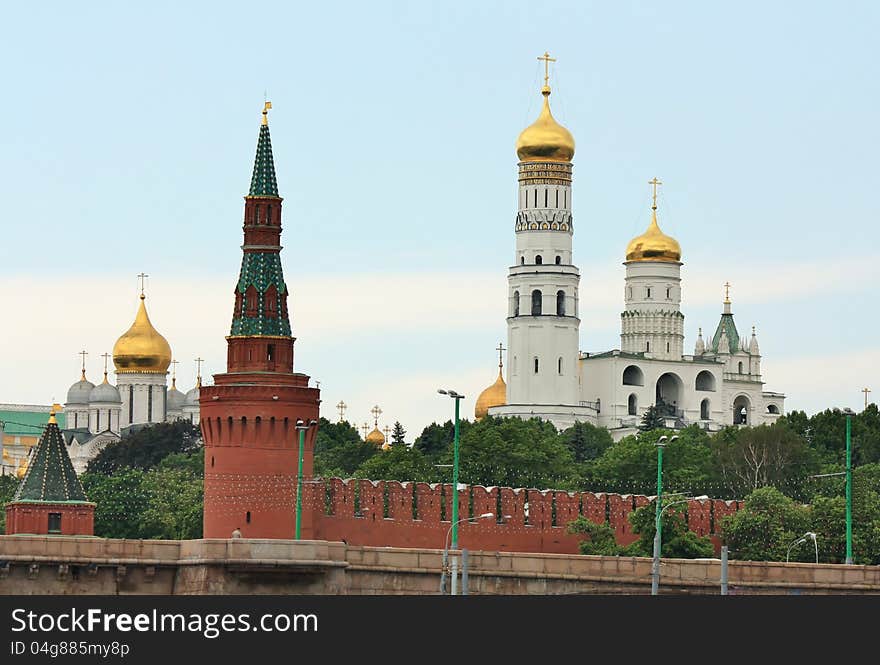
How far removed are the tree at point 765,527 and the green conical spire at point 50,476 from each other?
24943 mm

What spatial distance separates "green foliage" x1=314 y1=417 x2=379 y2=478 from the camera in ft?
525

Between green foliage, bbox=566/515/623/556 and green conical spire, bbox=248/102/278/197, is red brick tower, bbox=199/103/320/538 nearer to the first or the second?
green conical spire, bbox=248/102/278/197

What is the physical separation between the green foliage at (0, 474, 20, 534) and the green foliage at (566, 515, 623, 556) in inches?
1123

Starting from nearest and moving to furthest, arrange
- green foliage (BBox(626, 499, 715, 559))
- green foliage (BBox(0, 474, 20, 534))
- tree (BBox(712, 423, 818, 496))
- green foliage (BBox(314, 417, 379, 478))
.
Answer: green foliage (BBox(626, 499, 715, 559)), green foliage (BBox(0, 474, 20, 534)), tree (BBox(712, 423, 818, 496)), green foliage (BBox(314, 417, 379, 478))

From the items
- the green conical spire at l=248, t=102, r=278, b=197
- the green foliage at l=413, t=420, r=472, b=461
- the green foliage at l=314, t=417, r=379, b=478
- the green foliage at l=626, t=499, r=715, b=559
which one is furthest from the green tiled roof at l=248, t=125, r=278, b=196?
the green foliage at l=413, t=420, r=472, b=461

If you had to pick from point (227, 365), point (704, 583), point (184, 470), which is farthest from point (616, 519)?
point (184, 470)

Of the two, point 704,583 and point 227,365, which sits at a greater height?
point 227,365

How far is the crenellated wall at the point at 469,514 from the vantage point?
12288 cm

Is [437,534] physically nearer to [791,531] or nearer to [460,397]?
[791,531]

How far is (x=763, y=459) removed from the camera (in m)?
158

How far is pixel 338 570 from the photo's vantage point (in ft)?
291

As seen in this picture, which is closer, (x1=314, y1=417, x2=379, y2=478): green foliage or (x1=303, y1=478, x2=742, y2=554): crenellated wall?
(x1=303, y1=478, x2=742, y2=554): crenellated wall
